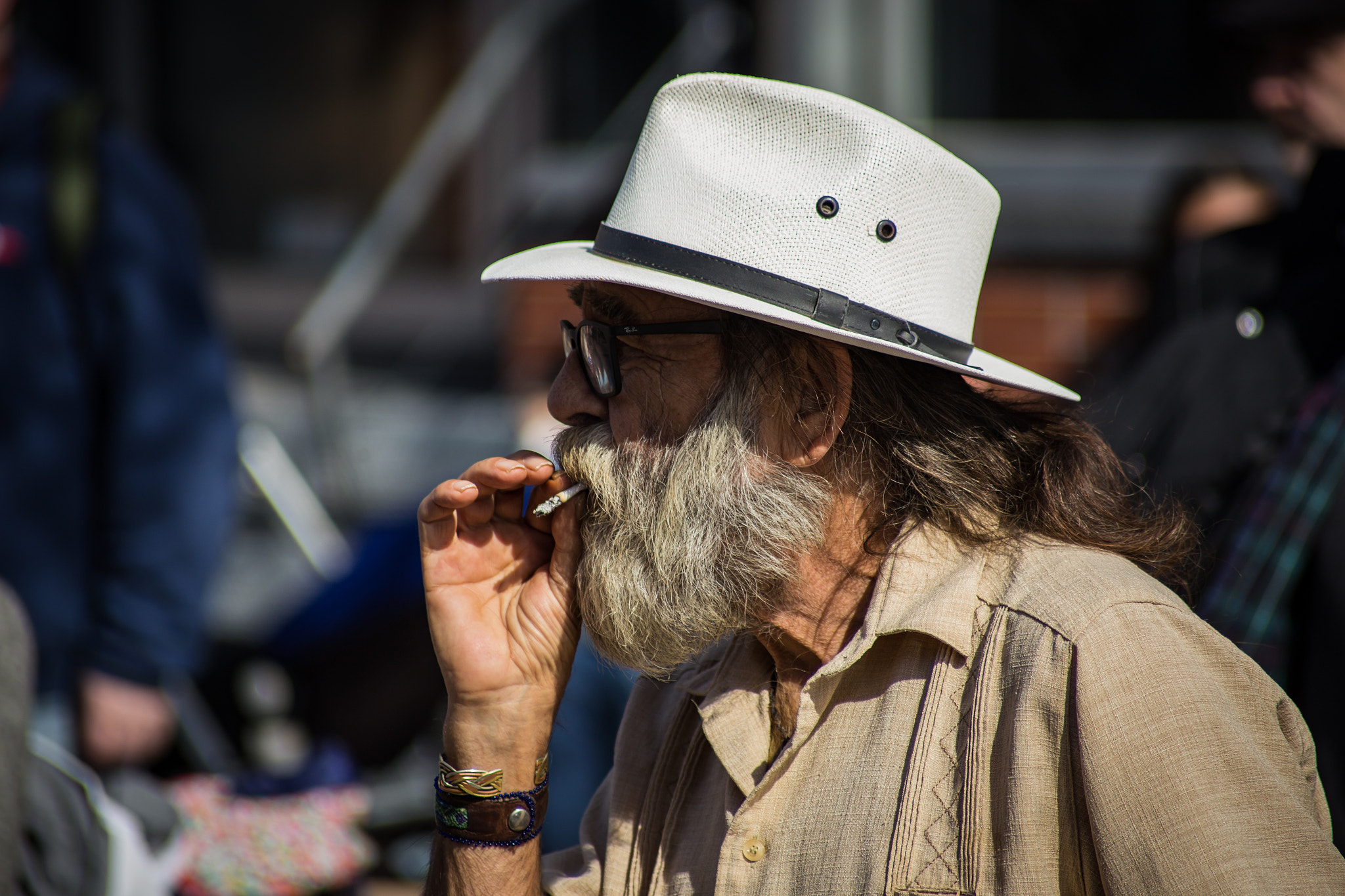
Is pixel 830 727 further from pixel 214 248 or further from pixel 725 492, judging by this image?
pixel 214 248

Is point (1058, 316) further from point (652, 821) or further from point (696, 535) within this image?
point (652, 821)

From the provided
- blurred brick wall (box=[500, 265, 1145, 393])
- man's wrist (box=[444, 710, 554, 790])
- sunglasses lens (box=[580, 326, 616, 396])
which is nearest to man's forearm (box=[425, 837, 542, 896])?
man's wrist (box=[444, 710, 554, 790])

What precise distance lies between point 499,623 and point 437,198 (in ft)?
19.2

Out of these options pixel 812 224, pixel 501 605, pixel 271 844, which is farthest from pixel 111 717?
pixel 812 224

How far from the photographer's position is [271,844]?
10.8 ft

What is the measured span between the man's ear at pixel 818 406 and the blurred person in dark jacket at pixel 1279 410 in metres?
0.84

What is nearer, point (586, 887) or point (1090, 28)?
point (586, 887)

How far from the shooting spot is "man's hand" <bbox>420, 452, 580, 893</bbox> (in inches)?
74.8

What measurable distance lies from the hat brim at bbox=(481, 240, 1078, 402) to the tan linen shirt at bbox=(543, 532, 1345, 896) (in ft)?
0.89

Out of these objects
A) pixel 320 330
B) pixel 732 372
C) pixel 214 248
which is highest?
pixel 732 372

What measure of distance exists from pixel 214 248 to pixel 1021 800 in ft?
26.1

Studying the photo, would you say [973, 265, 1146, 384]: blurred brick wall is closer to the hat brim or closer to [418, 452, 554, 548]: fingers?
the hat brim

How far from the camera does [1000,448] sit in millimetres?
1845

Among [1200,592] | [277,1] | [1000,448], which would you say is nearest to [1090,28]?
[1200,592]
